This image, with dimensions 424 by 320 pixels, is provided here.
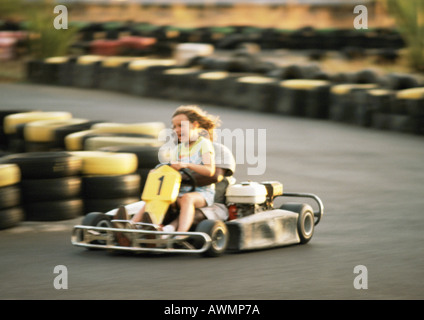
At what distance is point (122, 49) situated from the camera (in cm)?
2458

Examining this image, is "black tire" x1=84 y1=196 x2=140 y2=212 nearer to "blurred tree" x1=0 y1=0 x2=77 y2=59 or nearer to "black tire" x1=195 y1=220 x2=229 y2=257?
"black tire" x1=195 y1=220 x2=229 y2=257

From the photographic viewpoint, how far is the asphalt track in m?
5.05

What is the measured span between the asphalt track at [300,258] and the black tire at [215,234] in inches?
2.3

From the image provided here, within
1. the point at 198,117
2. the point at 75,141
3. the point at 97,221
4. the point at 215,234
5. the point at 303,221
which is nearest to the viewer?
the point at 215,234

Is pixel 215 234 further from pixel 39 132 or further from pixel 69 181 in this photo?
pixel 39 132

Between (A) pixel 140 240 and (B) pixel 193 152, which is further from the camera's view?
(B) pixel 193 152

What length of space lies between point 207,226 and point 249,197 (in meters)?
0.55

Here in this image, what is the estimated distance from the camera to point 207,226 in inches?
234

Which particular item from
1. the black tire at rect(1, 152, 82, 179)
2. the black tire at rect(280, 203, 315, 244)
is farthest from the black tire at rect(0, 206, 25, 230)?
the black tire at rect(280, 203, 315, 244)

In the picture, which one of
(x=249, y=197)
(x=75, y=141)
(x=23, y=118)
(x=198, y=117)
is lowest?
(x=249, y=197)

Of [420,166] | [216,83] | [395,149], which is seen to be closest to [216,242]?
[420,166]

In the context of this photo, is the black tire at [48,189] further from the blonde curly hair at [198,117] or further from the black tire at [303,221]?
the black tire at [303,221]

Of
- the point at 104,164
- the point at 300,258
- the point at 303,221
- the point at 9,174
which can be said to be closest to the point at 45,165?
the point at 9,174
